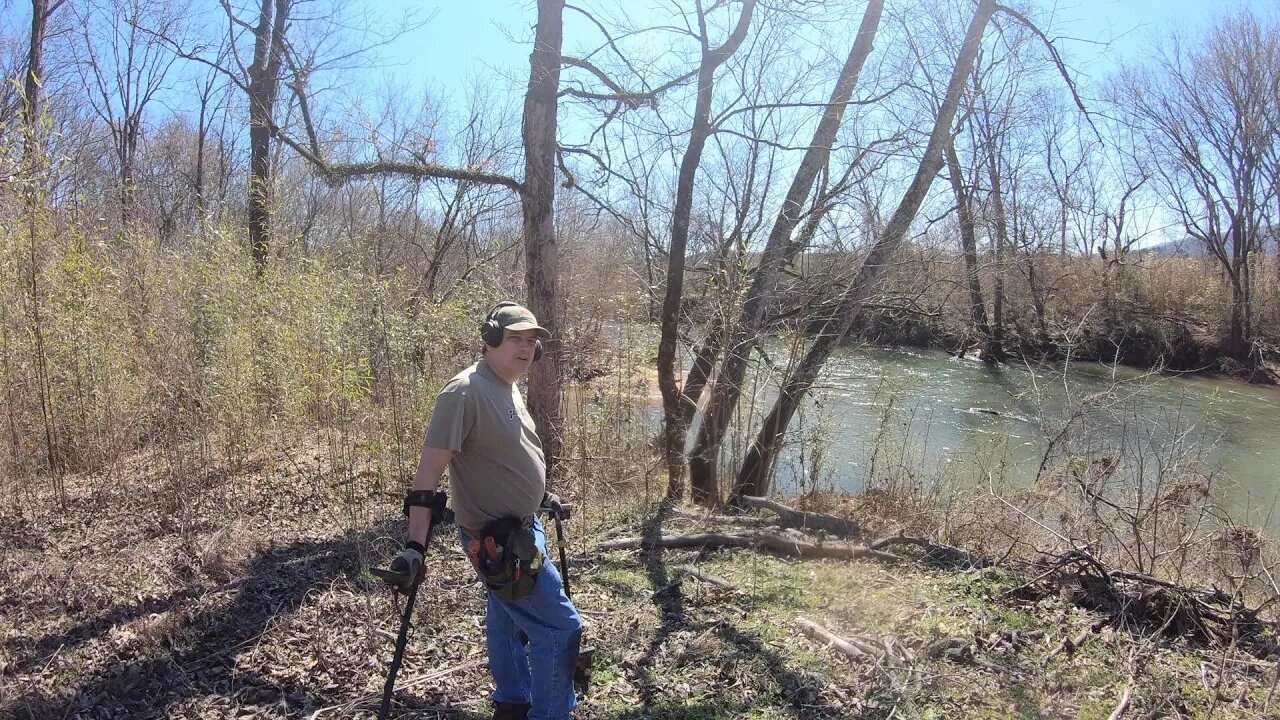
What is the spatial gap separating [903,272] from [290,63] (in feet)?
30.6

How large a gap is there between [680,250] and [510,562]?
444 centimetres

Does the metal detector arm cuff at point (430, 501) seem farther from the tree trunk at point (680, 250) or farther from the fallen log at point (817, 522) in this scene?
the tree trunk at point (680, 250)

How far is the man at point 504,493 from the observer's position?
2.46m

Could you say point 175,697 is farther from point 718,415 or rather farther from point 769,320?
point 769,320

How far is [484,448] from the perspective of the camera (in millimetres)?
2564

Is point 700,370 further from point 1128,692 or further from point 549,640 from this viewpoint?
point 549,640

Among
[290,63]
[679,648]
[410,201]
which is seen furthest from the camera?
[410,201]

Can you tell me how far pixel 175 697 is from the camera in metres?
3.04

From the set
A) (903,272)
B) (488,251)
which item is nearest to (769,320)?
(903,272)

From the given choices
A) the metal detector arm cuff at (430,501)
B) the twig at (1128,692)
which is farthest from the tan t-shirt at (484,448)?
the twig at (1128,692)

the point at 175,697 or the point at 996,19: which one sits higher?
the point at 996,19

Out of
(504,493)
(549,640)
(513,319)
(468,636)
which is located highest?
(513,319)

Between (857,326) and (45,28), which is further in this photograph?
(45,28)

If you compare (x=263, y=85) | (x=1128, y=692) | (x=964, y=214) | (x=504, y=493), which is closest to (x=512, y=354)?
(x=504, y=493)
